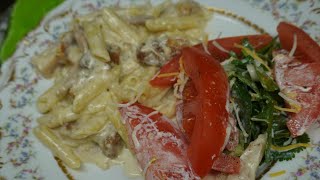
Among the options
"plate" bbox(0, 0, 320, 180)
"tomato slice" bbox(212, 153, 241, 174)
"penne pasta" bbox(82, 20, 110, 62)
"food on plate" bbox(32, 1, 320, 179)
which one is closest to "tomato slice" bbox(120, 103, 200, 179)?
"food on plate" bbox(32, 1, 320, 179)

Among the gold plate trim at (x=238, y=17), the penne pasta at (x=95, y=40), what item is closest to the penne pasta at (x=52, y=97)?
the penne pasta at (x=95, y=40)

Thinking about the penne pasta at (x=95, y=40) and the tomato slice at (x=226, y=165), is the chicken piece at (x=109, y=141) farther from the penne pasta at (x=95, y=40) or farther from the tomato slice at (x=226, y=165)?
the tomato slice at (x=226, y=165)

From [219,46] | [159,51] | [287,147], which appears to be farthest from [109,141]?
[287,147]

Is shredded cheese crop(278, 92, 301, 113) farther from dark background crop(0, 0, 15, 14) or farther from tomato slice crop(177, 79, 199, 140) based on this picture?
dark background crop(0, 0, 15, 14)

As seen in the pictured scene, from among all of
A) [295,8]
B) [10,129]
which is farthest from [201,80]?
[10,129]

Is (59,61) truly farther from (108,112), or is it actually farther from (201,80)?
(201,80)
